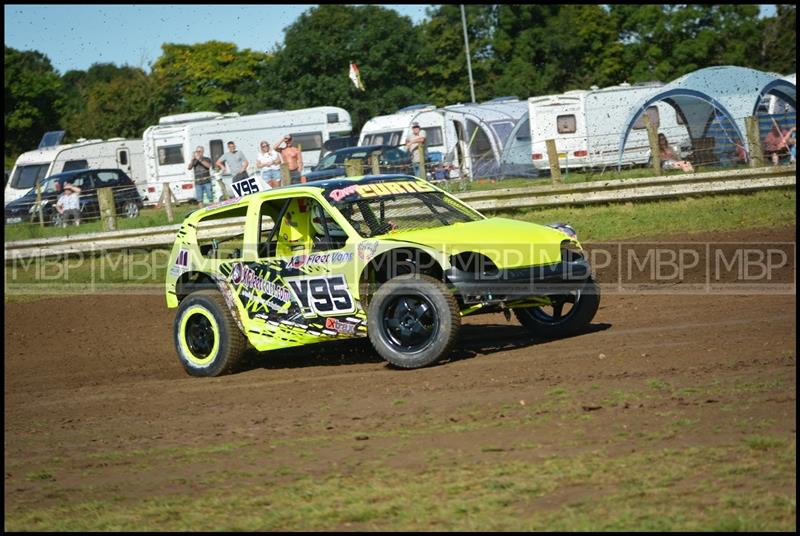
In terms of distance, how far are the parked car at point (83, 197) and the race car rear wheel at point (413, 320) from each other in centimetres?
1743

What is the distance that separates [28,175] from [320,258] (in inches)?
1105

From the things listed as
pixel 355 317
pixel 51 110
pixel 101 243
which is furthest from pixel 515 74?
pixel 355 317

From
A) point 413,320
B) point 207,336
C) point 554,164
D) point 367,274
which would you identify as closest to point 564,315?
point 413,320

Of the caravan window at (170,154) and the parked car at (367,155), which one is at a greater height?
the caravan window at (170,154)

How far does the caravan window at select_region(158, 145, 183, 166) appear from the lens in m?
33.9

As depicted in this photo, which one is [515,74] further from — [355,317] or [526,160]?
[355,317]

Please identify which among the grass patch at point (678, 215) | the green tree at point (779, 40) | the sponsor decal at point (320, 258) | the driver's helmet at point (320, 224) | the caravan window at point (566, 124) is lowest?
the grass patch at point (678, 215)

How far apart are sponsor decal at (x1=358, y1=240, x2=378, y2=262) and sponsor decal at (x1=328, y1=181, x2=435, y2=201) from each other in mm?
627

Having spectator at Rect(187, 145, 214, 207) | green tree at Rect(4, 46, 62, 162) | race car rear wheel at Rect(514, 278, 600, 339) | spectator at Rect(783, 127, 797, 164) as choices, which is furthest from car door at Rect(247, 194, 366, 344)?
green tree at Rect(4, 46, 62, 162)

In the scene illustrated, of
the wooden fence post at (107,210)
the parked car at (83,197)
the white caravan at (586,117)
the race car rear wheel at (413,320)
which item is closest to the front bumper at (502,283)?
the race car rear wheel at (413,320)

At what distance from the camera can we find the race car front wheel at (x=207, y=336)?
9.93 meters

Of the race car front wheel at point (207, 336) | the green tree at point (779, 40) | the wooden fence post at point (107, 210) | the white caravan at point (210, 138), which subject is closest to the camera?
the race car front wheel at point (207, 336)

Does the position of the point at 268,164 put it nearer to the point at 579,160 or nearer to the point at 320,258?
the point at 579,160

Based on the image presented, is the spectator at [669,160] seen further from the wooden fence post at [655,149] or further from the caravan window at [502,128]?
the caravan window at [502,128]
